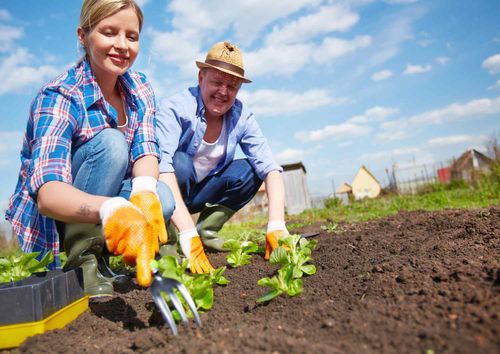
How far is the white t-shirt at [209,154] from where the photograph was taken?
3131mm

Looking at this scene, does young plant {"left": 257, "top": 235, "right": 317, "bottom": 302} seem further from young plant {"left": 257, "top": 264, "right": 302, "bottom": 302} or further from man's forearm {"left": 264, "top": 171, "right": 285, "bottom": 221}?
man's forearm {"left": 264, "top": 171, "right": 285, "bottom": 221}

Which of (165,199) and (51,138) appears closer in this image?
(51,138)

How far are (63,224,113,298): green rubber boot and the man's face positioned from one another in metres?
1.21

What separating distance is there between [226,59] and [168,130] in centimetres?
65

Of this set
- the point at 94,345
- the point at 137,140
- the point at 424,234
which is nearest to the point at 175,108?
the point at 137,140

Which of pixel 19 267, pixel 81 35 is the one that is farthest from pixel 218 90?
pixel 19 267

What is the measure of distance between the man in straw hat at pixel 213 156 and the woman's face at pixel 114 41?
728 millimetres

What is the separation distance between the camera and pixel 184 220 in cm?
261

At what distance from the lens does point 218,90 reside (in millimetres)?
2855

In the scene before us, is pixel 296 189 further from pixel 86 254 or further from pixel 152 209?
pixel 152 209

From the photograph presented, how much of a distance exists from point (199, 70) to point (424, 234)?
6.74ft

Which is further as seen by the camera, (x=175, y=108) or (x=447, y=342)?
(x=175, y=108)

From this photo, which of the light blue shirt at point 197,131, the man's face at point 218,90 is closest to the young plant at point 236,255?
the light blue shirt at point 197,131

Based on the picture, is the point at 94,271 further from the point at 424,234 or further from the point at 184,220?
the point at 424,234
